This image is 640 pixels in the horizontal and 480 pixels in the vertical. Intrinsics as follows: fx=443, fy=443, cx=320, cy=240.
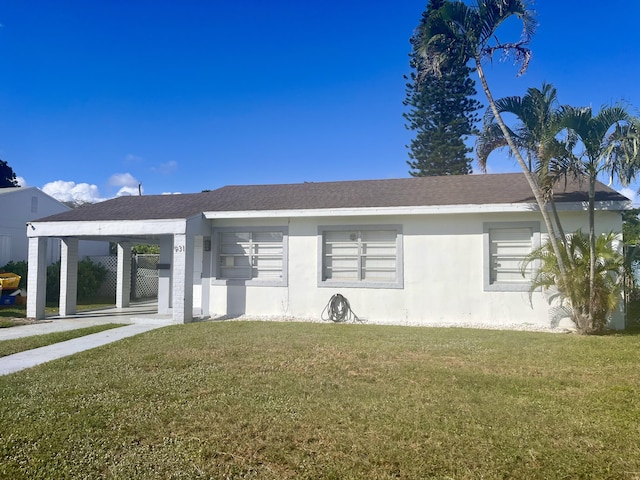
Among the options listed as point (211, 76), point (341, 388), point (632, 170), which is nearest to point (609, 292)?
point (632, 170)

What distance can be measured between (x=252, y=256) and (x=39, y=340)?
17.3 ft

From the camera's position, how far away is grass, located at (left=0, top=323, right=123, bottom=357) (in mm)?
7826

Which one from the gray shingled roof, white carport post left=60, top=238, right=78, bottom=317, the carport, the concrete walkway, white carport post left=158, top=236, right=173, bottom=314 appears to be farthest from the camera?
white carport post left=158, top=236, right=173, bottom=314

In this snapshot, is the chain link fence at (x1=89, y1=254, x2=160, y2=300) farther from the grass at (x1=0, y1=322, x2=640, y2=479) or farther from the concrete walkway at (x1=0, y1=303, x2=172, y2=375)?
the grass at (x1=0, y1=322, x2=640, y2=479)

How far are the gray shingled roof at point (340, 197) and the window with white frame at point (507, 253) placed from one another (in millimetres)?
718

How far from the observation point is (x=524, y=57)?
9445 mm

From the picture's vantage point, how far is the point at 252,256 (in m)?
12.2

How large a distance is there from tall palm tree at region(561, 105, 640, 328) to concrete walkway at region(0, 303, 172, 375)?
9.72m

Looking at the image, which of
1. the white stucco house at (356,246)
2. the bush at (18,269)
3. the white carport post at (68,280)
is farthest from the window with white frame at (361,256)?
the bush at (18,269)

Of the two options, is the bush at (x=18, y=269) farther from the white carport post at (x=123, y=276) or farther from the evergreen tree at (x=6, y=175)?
the evergreen tree at (x=6, y=175)

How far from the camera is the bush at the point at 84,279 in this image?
17.0 meters

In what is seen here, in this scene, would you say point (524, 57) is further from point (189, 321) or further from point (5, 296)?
point (5, 296)

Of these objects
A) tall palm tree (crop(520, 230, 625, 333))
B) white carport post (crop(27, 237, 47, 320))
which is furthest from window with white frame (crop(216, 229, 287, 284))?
tall palm tree (crop(520, 230, 625, 333))

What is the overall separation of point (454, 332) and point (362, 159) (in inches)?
632
